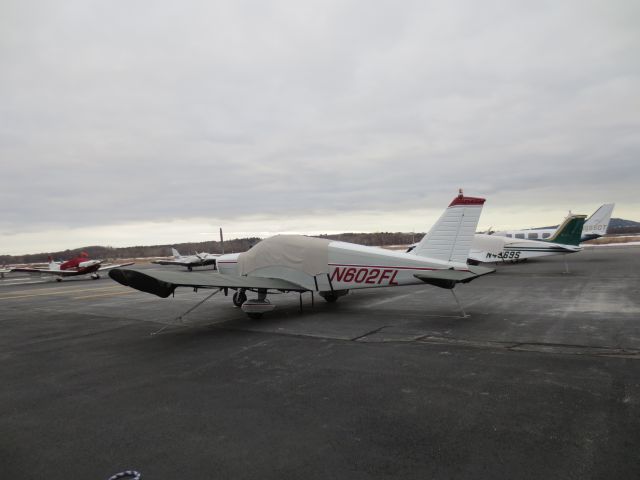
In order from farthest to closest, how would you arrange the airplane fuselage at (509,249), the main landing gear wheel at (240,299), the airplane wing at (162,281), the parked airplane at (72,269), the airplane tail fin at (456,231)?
the parked airplane at (72,269) → the airplane fuselage at (509,249) → the main landing gear wheel at (240,299) → the airplane tail fin at (456,231) → the airplane wing at (162,281)

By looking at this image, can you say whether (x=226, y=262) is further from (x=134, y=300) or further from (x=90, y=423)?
(x=90, y=423)

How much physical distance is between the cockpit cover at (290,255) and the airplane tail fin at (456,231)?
3.02 m

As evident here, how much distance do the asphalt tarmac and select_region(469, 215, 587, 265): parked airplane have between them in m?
18.0

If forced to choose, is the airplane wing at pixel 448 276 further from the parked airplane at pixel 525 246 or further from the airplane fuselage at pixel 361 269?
the parked airplane at pixel 525 246

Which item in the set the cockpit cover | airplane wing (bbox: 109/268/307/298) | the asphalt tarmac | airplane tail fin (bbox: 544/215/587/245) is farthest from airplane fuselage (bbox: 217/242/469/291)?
airplane tail fin (bbox: 544/215/587/245)

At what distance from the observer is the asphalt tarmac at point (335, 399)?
339cm

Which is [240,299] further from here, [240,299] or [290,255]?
[290,255]

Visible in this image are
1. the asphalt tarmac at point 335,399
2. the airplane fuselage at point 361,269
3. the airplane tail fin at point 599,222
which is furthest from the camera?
the airplane tail fin at point 599,222

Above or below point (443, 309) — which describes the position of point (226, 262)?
above

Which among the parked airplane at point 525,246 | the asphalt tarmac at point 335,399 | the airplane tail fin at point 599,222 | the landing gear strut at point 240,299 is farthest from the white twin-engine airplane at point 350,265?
the airplane tail fin at point 599,222

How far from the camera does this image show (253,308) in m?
10.7

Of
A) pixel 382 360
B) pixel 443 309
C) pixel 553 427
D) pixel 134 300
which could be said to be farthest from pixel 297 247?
pixel 134 300

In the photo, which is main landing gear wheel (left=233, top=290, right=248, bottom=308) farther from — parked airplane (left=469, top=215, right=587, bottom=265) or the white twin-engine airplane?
parked airplane (left=469, top=215, right=587, bottom=265)

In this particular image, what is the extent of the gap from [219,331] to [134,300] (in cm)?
928
